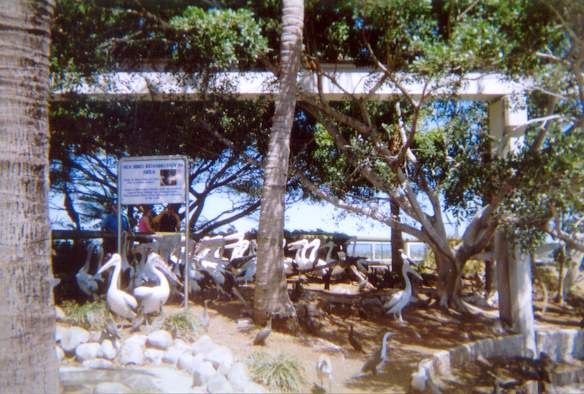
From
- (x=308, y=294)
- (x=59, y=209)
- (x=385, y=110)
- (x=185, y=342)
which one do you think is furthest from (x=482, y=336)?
(x=59, y=209)

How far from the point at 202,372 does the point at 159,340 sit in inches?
48.9

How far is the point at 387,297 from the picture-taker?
12.9m

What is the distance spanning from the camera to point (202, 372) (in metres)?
7.39

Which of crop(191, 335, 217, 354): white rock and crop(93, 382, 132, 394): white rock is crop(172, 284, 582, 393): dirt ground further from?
crop(93, 382, 132, 394): white rock

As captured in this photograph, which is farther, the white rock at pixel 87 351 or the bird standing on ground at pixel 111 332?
the bird standing on ground at pixel 111 332

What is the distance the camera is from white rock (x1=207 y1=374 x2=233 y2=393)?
697 cm

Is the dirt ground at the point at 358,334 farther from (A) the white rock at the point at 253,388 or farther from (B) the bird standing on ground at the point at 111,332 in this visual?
(B) the bird standing on ground at the point at 111,332

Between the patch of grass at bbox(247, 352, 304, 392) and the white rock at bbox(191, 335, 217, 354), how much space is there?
0.59 metres

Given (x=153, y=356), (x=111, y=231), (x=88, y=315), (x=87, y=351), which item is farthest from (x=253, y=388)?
(x=111, y=231)

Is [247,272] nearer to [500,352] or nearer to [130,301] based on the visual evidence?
[130,301]

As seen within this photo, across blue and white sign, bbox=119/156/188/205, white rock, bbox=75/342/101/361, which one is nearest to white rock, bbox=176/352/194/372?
white rock, bbox=75/342/101/361

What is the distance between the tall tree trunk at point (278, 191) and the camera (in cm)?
982

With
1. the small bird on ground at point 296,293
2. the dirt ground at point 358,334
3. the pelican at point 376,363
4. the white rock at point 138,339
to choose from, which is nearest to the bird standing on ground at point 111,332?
the white rock at point 138,339

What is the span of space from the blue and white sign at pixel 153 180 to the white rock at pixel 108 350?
2.64 meters
